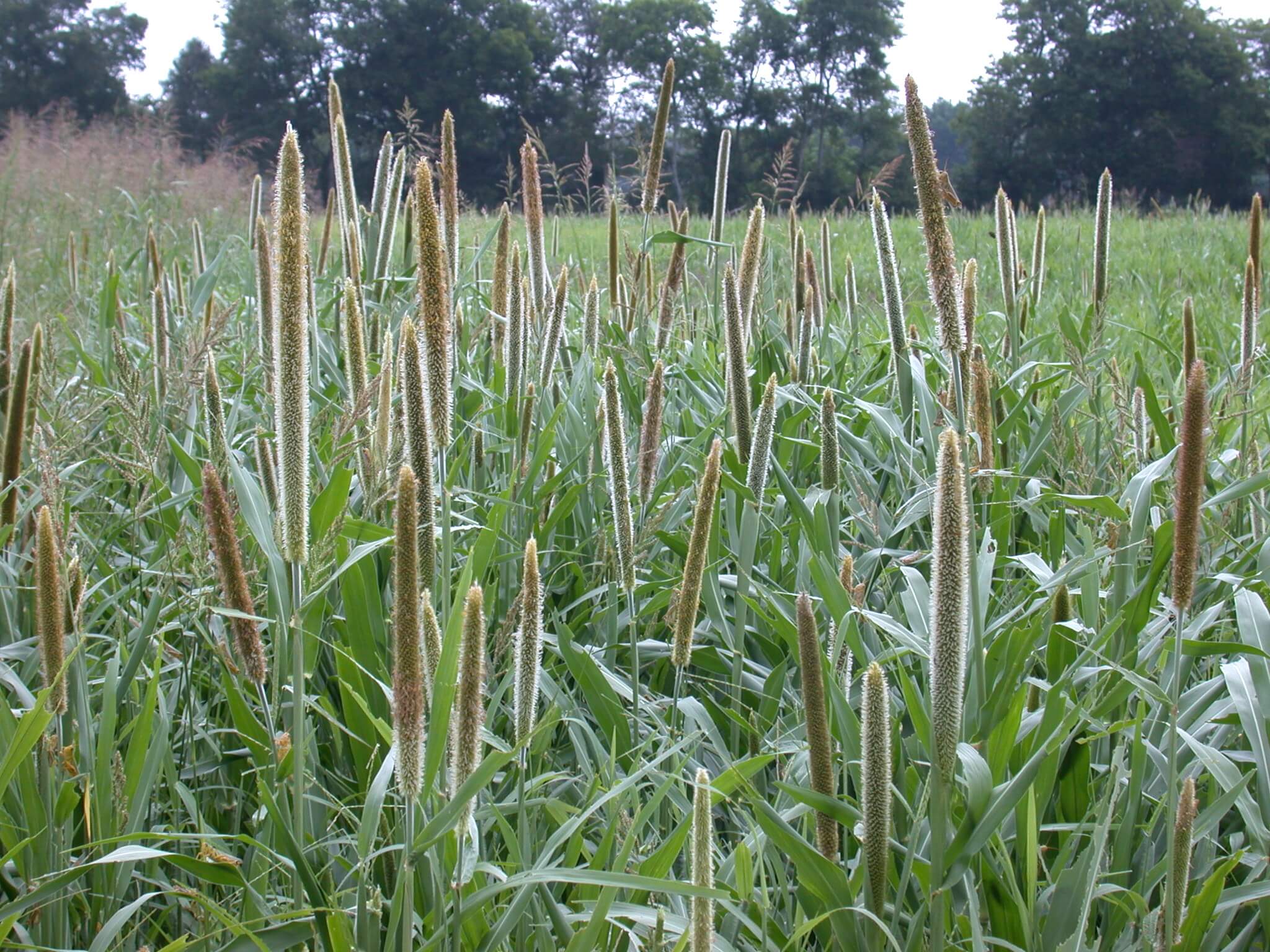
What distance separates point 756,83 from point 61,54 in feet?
126

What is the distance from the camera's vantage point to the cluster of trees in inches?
1847

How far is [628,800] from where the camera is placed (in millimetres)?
1223

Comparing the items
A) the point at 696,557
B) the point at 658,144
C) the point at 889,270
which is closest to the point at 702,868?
the point at 696,557

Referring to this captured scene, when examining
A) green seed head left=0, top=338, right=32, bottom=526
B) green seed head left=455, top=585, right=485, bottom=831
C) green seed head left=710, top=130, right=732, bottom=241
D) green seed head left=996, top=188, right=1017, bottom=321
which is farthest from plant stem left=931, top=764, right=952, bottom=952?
green seed head left=710, top=130, right=732, bottom=241

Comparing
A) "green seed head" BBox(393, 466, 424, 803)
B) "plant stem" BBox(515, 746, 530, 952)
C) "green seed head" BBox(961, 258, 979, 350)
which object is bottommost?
"plant stem" BBox(515, 746, 530, 952)

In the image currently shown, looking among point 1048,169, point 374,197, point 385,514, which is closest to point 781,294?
point 374,197

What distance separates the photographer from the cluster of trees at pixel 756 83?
46906mm

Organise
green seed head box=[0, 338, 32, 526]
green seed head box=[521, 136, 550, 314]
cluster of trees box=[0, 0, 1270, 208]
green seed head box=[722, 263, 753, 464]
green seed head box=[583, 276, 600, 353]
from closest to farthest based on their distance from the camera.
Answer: green seed head box=[0, 338, 32, 526]
green seed head box=[722, 263, 753, 464]
green seed head box=[521, 136, 550, 314]
green seed head box=[583, 276, 600, 353]
cluster of trees box=[0, 0, 1270, 208]

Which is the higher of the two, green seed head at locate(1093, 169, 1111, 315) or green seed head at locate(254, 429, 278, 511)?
green seed head at locate(1093, 169, 1111, 315)

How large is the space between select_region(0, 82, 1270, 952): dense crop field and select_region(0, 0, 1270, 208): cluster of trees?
4256 centimetres

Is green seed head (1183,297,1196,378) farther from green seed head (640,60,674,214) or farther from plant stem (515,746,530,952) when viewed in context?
plant stem (515,746,530,952)

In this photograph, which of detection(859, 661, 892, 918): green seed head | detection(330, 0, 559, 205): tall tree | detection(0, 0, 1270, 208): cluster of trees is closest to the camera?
detection(859, 661, 892, 918): green seed head

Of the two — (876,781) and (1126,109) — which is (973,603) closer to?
(876,781)

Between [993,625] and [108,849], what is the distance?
4.15ft
